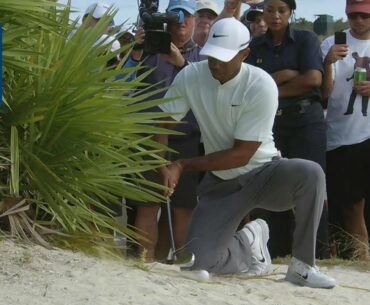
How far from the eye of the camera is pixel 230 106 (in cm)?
595

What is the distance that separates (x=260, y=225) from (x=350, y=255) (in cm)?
108

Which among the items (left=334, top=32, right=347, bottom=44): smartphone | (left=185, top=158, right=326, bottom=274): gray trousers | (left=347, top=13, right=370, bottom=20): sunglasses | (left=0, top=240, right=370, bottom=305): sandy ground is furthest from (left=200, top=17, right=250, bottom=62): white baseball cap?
(left=347, top=13, right=370, bottom=20): sunglasses

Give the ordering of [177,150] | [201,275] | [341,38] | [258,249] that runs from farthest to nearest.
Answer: [341,38] → [177,150] → [258,249] → [201,275]

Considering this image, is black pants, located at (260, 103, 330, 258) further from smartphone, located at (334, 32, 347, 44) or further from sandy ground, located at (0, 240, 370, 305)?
sandy ground, located at (0, 240, 370, 305)

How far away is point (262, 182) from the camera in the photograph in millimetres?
6012

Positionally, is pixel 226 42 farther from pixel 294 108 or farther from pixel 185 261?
pixel 294 108

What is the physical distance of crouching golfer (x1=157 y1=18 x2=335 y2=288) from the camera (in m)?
5.86

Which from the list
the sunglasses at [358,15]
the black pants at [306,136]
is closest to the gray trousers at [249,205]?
the black pants at [306,136]

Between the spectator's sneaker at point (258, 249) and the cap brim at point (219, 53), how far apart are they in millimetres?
1230

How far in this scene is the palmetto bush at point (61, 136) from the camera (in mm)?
5445

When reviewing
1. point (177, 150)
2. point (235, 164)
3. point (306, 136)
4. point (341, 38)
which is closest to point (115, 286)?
point (235, 164)

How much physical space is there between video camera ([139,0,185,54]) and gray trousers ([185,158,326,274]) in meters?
1.19

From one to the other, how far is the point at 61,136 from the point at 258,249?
1.60m

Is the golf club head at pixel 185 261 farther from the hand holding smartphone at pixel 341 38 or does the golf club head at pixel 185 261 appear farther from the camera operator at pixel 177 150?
the hand holding smartphone at pixel 341 38
